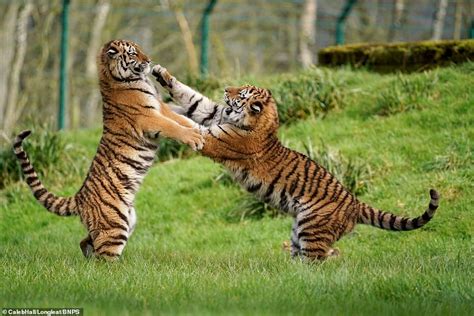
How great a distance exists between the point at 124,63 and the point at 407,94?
6.11 meters

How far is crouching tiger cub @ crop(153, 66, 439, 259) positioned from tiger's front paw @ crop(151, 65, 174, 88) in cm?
60

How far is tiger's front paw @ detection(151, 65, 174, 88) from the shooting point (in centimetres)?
880

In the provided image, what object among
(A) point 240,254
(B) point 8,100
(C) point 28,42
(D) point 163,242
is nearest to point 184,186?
(D) point 163,242

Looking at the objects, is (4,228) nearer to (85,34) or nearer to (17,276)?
(17,276)

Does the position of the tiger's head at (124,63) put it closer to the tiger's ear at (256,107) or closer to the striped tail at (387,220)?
the tiger's ear at (256,107)

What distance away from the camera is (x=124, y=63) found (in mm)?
8578

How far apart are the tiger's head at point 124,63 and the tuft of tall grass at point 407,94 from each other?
19.1 ft

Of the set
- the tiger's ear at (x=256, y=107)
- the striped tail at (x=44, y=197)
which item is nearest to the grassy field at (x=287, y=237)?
the striped tail at (x=44, y=197)

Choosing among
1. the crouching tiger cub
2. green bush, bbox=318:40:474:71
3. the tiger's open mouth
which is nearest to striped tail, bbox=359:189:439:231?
the crouching tiger cub

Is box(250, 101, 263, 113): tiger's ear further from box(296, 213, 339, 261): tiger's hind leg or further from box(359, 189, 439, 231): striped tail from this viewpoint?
box(359, 189, 439, 231): striped tail

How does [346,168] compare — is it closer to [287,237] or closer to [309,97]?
[287,237]

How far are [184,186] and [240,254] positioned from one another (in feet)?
11.8

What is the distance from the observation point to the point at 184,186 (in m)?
13.2

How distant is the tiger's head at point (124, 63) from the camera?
8.55 metres
